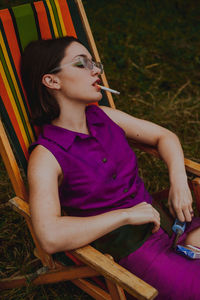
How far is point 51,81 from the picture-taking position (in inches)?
71.8

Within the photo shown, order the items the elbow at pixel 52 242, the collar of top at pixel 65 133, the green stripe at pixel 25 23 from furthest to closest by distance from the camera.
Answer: the green stripe at pixel 25 23
the collar of top at pixel 65 133
the elbow at pixel 52 242

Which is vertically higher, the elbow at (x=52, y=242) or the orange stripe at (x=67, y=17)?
the orange stripe at (x=67, y=17)

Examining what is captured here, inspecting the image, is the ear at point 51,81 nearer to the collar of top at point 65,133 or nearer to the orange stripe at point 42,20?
the collar of top at point 65,133

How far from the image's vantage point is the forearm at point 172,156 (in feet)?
6.28

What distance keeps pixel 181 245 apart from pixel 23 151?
0.94m

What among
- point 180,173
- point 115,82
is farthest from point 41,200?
point 115,82

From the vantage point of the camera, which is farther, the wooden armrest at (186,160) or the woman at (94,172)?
the wooden armrest at (186,160)

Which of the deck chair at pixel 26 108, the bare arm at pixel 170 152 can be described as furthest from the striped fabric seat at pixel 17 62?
the bare arm at pixel 170 152

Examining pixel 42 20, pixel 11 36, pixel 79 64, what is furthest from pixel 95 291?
pixel 42 20

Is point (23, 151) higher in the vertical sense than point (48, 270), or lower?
higher

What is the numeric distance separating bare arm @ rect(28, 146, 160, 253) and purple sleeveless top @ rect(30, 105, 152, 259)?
14 cm

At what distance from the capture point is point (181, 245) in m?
1.79

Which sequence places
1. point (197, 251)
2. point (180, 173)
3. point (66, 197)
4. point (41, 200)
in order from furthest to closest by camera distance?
point (180, 173), point (66, 197), point (197, 251), point (41, 200)

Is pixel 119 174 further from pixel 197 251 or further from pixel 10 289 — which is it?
pixel 10 289
